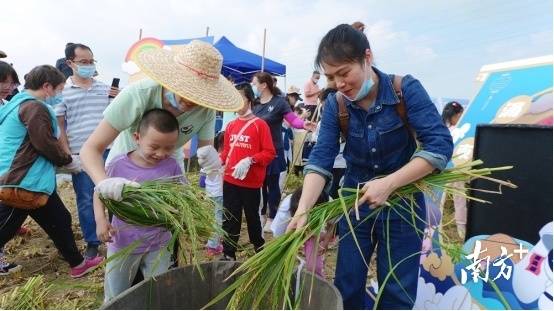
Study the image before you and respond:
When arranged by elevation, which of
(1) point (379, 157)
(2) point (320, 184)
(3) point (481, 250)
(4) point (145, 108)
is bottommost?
(3) point (481, 250)

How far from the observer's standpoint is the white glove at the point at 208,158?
2314 millimetres

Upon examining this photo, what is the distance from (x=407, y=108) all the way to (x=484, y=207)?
2.81 ft

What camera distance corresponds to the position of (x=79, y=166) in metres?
3.26

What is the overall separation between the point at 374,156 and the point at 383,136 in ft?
0.30

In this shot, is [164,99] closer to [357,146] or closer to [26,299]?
[357,146]

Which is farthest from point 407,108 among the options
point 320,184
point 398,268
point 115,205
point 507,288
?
point 115,205

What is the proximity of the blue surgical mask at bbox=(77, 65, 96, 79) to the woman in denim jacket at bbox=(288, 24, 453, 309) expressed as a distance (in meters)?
2.49

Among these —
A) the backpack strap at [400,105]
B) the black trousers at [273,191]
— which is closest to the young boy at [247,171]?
the black trousers at [273,191]

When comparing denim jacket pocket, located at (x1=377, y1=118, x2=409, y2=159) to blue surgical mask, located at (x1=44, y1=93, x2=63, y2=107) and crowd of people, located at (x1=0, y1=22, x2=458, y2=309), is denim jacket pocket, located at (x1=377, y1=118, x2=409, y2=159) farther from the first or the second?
blue surgical mask, located at (x1=44, y1=93, x2=63, y2=107)

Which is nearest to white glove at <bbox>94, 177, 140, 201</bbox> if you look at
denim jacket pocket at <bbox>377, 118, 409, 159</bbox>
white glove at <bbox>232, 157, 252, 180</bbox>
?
denim jacket pocket at <bbox>377, 118, 409, 159</bbox>

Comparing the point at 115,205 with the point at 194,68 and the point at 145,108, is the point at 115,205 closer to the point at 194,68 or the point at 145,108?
the point at 145,108

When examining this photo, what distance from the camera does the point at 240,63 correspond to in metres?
9.76

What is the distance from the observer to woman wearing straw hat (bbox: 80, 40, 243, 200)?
5.72 ft

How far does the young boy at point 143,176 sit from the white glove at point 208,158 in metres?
0.25
